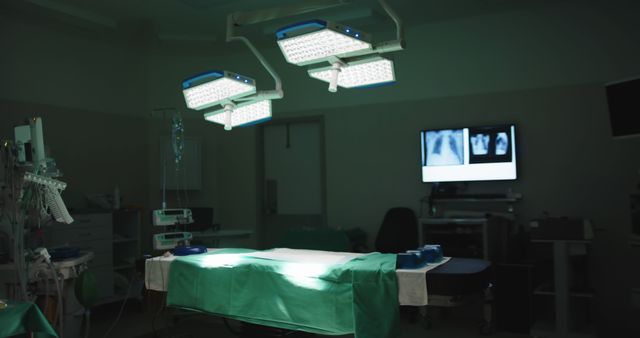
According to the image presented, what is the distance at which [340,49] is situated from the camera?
2.65 m

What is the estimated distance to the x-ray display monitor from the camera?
15.8 feet

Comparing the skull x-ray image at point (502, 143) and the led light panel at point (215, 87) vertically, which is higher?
the led light panel at point (215, 87)

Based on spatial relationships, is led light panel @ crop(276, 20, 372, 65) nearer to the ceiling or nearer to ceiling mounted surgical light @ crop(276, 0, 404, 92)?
ceiling mounted surgical light @ crop(276, 0, 404, 92)

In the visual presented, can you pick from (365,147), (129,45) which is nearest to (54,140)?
(129,45)

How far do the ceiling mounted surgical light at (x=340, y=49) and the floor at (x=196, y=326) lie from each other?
2111 mm

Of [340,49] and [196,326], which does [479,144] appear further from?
[196,326]

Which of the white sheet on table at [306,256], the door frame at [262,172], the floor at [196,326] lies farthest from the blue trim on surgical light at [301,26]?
the door frame at [262,172]

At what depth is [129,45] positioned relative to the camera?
6.00 metres

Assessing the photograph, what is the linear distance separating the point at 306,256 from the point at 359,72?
113cm

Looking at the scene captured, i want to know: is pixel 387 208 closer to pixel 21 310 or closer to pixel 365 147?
pixel 365 147

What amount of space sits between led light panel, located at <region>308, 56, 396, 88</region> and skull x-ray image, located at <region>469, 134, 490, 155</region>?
7.21 feet

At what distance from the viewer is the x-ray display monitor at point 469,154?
4.83 m

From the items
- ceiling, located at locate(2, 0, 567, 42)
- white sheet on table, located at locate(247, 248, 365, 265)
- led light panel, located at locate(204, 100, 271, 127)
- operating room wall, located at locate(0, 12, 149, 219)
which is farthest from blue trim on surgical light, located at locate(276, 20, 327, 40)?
operating room wall, located at locate(0, 12, 149, 219)

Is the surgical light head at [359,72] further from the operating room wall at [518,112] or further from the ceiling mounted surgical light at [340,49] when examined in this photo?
the operating room wall at [518,112]
